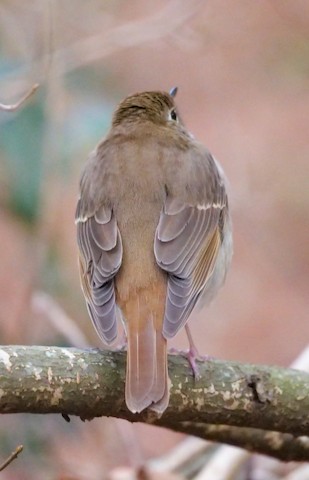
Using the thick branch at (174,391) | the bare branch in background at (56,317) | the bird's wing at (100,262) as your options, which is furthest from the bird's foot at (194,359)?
the bare branch in background at (56,317)

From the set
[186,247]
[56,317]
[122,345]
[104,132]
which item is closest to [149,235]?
[186,247]

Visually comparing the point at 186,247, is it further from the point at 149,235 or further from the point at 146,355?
the point at 146,355

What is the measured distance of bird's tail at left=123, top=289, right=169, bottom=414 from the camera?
3145mm

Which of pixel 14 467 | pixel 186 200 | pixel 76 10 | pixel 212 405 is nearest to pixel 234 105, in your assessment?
pixel 76 10

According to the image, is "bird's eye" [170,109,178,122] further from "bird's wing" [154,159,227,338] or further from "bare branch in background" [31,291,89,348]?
"bare branch in background" [31,291,89,348]

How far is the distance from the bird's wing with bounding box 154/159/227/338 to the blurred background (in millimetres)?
1053

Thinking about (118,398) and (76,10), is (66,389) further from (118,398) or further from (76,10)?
(76,10)

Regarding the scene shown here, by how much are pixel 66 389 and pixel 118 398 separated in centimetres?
19

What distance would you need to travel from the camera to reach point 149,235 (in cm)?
375

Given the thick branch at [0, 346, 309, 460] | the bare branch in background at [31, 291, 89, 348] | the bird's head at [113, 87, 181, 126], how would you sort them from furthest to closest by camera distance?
1. the bare branch in background at [31, 291, 89, 348]
2. the bird's head at [113, 87, 181, 126]
3. the thick branch at [0, 346, 309, 460]

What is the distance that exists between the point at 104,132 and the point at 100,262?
4.99 ft

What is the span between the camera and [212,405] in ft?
11.0

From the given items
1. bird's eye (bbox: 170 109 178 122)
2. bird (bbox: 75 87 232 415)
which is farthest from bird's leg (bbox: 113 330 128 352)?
bird's eye (bbox: 170 109 178 122)

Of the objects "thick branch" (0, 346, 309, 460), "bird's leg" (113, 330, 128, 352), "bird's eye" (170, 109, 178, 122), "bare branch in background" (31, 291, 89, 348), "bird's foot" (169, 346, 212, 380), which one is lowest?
"thick branch" (0, 346, 309, 460)
